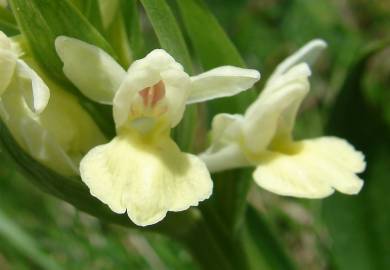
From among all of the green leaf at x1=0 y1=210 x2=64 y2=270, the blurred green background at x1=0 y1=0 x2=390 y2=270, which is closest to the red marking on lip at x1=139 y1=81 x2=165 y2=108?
the blurred green background at x1=0 y1=0 x2=390 y2=270

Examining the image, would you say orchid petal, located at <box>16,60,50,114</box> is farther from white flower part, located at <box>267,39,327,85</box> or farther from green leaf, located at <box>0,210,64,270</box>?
green leaf, located at <box>0,210,64,270</box>

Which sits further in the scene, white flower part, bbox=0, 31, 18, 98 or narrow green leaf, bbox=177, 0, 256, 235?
narrow green leaf, bbox=177, 0, 256, 235

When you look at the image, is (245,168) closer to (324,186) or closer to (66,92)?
(324,186)

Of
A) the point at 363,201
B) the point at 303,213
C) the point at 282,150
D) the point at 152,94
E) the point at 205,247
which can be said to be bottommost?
the point at 303,213

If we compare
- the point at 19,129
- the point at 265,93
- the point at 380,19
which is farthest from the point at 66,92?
the point at 380,19

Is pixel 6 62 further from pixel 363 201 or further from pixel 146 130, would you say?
pixel 363 201

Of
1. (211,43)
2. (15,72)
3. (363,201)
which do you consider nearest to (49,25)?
(15,72)

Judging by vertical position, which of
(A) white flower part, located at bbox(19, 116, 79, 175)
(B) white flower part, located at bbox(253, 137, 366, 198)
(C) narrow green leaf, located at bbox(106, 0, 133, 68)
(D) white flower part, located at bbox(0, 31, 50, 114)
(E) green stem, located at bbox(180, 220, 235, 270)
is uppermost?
(D) white flower part, located at bbox(0, 31, 50, 114)
